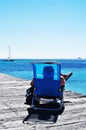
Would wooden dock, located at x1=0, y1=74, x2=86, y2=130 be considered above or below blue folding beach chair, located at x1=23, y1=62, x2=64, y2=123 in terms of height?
below

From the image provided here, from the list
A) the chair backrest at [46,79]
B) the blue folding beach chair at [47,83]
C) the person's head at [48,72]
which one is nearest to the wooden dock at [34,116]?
the blue folding beach chair at [47,83]

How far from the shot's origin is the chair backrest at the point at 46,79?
7.32 meters

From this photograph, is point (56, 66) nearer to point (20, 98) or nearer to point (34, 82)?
point (34, 82)

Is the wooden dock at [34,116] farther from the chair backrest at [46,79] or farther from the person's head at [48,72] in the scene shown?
the person's head at [48,72]

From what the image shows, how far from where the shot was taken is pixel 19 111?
6.74 m

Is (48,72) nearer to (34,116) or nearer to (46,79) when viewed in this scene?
(46,79)

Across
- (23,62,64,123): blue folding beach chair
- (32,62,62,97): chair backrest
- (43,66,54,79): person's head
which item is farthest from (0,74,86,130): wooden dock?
(43,66,54,79): person's head

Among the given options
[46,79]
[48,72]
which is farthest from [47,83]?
[48,72]

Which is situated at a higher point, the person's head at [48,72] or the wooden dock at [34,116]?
the person's head at [48,72]

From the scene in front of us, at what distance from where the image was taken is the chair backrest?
7316 mm

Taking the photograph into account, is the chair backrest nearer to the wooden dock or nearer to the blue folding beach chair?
the blue folding beach chair

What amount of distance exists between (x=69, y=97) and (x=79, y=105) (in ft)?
4.57

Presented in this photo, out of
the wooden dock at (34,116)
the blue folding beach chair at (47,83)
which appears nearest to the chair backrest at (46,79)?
the blue folding beach chair at (47,83)

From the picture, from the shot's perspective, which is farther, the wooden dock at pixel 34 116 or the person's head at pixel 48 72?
the person's head at pixel 48 72
